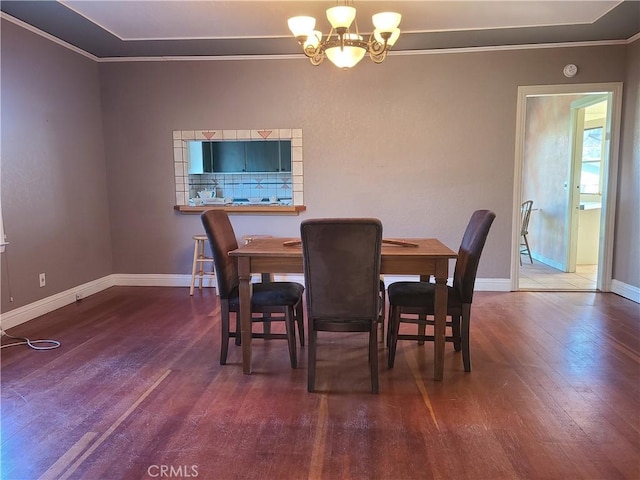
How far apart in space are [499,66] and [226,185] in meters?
3.65

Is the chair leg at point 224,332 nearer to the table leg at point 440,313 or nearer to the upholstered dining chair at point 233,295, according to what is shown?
the upholstered dining chair at point 233,295

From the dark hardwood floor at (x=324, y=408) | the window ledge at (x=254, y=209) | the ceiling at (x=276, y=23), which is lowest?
the dark hardwood floor at (x=324, y=408)

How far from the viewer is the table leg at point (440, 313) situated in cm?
236

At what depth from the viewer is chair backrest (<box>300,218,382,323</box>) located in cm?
213

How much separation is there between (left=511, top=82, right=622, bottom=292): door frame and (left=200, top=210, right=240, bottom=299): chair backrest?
3041 mm

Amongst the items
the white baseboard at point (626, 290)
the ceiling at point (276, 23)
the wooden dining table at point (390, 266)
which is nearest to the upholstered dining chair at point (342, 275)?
the wooden dining table at point (390, 266)

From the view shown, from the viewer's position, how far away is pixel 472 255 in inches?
97.4

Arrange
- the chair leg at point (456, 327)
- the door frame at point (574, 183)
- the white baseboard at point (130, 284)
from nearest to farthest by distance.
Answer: the chair leg at point (456, 327) → the white baseboard at point (130, 284) → the door frame at point (574, 183)

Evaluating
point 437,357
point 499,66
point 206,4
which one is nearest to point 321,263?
point 437,357

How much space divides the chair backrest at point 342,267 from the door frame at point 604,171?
279cm

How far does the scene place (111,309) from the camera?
3916 mm

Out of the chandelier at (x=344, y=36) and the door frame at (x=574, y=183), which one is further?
the door frame at (x=574, y=183)

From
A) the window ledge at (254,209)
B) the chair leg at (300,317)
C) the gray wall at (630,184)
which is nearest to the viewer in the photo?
the chair leg at (300,317)

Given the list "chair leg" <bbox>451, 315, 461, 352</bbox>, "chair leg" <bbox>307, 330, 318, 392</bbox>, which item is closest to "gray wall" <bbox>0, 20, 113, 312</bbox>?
"chair leg" <bbox>307, 330, 318, 392</bbox>
